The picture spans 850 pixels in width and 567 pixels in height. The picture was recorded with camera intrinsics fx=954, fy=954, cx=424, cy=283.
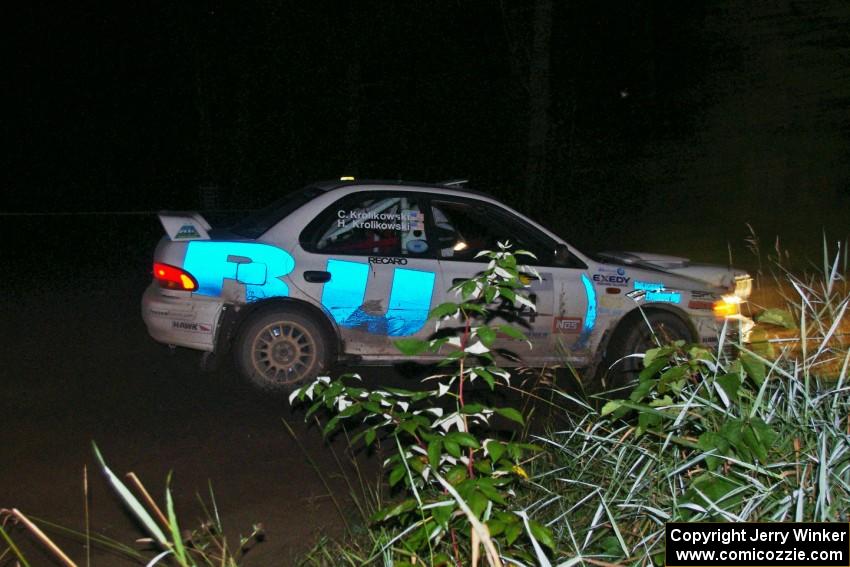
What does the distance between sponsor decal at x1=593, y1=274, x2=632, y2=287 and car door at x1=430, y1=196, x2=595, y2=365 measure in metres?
0.12

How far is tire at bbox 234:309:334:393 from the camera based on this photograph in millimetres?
7449

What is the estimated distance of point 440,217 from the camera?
7930 mm

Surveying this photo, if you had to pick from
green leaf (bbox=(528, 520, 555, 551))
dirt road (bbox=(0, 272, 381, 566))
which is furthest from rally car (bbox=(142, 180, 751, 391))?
green leaf (bbox=(528, 520, 555, 551))

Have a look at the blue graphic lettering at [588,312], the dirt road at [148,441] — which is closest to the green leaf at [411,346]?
the dirt road at [148,441]

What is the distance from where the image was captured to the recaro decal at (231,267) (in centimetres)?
739

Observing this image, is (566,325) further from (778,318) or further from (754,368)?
(754,368)

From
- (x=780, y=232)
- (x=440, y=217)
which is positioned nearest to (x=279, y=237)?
(x=440, y=217)

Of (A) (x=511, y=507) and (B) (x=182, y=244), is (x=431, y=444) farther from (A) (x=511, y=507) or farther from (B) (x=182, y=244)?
(B) (x=182, y=244)

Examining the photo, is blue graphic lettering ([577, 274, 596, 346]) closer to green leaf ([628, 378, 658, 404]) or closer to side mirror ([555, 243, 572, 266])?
side mirror ([555, 243, 572, 266])

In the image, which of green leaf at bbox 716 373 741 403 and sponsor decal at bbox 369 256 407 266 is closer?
green leaf at bbox 716 373 741 403

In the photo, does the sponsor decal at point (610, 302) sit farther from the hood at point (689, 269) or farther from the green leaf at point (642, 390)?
the green leaf at point (642, 390)

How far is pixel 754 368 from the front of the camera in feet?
13.0

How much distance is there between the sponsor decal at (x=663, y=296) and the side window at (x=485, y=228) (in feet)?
3.03

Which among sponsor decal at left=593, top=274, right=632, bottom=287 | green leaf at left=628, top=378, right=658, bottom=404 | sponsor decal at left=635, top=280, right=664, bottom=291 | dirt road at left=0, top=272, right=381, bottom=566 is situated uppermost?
sponsor decal at left=593, top=274, right=632, bottom=287
